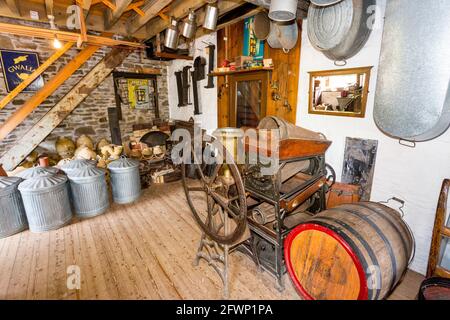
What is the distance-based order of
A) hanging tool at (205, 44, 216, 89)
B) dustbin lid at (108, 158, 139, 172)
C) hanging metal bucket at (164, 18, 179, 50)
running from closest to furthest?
1. hanging metal bucket at (164, 18, 179, 50)
2. dustbin lid at (108, 158, 139, 172)
3. hanging tool at (205, 44, 216, 89)

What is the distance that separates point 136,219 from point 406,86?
3.55 m

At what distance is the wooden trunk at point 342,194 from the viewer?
2621 mm

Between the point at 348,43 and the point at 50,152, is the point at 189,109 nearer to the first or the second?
the point at 50,152

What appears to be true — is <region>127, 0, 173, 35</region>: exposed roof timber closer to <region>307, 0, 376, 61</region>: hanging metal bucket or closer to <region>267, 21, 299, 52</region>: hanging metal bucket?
<region>267, 21, 299, 52</region>: hanging metal bucket

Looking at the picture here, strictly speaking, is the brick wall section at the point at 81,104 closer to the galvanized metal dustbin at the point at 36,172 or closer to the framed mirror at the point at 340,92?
the galvanized metal dustbin at the point at 36,172

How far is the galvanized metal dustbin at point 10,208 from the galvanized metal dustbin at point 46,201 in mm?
142

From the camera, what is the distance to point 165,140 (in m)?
6.26

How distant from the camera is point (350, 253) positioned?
150 cm

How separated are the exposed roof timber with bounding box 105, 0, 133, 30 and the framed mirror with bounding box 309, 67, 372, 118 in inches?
115

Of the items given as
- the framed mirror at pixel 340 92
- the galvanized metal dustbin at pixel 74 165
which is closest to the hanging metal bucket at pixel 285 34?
the framed mirror at pixel 340 92

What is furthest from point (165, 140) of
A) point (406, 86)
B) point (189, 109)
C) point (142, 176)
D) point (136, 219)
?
point (406, 86)

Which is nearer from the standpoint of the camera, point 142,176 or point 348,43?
point 348,43

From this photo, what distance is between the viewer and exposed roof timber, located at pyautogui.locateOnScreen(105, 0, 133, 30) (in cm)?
335

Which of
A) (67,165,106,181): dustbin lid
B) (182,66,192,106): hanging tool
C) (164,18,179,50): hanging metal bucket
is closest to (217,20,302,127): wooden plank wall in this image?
(164,18,179,50): hanging metal bucket
